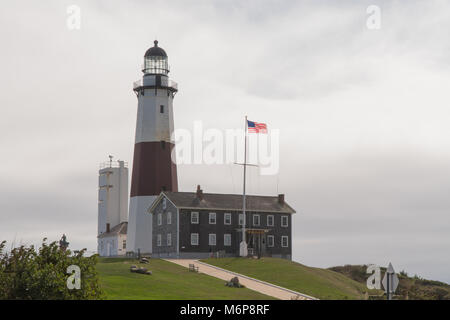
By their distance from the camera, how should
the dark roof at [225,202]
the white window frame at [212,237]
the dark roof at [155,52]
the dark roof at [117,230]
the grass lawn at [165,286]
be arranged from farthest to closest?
the dark roof at [117,230]
the dark roof at [155,52]
the white window frame at [212,237]
the dark roof at [225,202]
the grass lawn at [165,286]

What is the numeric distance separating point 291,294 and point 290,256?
94.5 ft

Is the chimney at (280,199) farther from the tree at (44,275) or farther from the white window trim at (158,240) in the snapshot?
the tree at (44,275)

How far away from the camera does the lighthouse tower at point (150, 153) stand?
73375 millimetres

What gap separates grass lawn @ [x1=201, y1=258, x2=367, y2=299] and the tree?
20.7 metres

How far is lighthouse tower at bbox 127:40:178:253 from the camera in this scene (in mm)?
73375

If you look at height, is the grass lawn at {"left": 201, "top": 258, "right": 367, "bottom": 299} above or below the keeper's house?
below

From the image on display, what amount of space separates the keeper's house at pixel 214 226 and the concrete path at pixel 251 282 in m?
4.42

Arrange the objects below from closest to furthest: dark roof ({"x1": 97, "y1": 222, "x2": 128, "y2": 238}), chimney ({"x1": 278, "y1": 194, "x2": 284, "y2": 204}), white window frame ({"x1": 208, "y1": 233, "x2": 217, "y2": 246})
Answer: white window frame ({"x1": 208, "y1": 233, "x2": 217, "y2": 246}) < chimney ({"x1": 278, "y1": 194, "x2": 284, "y2": 204}) < dark roof ({"x1": 97, "y1": 222, "x2": 128, "y2": 238})

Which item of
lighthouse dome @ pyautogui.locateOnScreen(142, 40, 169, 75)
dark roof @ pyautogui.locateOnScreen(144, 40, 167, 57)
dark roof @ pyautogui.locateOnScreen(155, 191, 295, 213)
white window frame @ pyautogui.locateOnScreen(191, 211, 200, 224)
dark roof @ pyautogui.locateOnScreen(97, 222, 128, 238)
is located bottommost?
dark roof @ pyautogui.locateOnScreen(97, 222, 128, 238)

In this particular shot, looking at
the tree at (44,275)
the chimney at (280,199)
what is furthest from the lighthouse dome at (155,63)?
the tree at (44,275)

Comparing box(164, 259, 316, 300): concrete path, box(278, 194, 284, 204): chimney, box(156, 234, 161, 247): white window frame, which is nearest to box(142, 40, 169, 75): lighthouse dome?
box(156, 234, 161, 247): white window frame

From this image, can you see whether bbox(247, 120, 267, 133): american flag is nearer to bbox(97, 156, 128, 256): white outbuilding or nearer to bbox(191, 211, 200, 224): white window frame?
bbox(191, 211, 200, 224): white window frame

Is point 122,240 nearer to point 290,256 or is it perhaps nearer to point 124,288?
point 290,256
